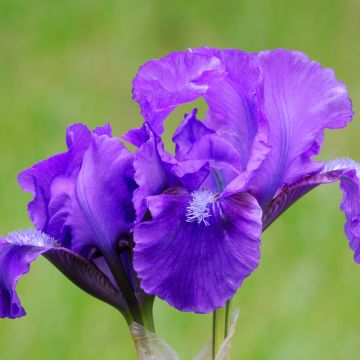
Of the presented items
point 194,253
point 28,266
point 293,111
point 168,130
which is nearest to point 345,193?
point 293,111

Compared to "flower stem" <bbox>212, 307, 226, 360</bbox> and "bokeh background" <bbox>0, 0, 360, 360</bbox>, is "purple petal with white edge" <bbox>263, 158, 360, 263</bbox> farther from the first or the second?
"bokeh background" <bbox>0, 0, 360, 360</bbox>

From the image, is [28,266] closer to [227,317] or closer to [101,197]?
[101,197]

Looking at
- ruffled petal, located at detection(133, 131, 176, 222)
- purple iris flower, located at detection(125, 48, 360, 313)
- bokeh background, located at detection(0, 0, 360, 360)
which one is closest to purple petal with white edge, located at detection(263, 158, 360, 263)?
purple iris flower, located at detection(125, 48, 360, 313)

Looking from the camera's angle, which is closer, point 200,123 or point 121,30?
point 200,123

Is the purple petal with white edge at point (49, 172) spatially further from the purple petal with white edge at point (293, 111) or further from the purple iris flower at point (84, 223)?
the purple petal with white edge at point (293, 111)

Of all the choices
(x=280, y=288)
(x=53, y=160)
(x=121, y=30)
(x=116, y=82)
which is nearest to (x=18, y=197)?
(x=280, y=288)

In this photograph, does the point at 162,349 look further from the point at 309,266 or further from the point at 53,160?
the point at 309,266

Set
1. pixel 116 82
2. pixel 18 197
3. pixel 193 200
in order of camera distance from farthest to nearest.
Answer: pixel 116 82
pixel 18 197
pixel 193 200
